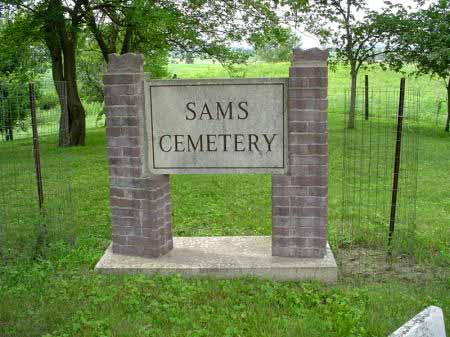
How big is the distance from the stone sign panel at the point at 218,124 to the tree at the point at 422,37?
12032 millimetres

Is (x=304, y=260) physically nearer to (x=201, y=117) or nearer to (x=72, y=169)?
(x=201, y=117)

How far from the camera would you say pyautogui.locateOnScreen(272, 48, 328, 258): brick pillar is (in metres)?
5.36

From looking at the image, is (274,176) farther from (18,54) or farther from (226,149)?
(18,54)

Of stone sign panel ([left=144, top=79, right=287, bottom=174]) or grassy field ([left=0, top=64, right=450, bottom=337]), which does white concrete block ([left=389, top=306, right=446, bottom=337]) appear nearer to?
grassy field ([left=0, top=64, right=450, bottom=337])

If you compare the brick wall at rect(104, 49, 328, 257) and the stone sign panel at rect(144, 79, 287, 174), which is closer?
the brick wall at rect(104, 49, 328, 257)

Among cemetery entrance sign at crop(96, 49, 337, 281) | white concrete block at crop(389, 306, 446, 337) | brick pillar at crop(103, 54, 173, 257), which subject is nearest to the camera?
white concrete block at crop(389, 306, 446, 337)

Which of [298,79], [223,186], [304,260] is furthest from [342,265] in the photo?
[223,186]

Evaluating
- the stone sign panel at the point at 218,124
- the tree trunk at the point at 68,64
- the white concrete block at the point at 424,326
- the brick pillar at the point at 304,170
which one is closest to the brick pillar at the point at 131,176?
the stone sign panel at the point at 218,124

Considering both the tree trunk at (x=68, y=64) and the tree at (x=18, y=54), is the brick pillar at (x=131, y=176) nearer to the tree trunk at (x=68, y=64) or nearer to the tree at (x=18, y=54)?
the tree at (x=18, y=54)

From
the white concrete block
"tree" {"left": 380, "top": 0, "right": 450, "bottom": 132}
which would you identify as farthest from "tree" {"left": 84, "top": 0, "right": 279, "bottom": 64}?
the white concrete block

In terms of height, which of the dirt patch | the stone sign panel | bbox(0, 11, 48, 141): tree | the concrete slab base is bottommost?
the dirt patch

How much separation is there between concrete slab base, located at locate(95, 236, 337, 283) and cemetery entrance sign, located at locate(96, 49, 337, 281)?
1 cm

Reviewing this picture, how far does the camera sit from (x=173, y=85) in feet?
18.5

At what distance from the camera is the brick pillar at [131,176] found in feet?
18.5
